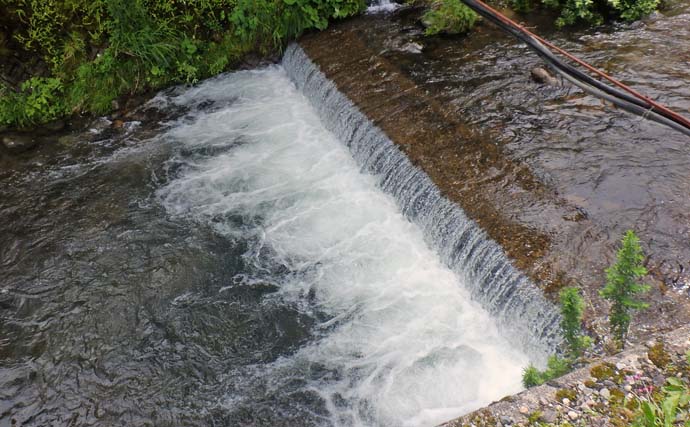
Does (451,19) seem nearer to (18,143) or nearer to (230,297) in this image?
(230,297)

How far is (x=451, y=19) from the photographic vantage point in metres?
8.07

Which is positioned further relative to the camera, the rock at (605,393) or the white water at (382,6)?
the white water at (382,6)

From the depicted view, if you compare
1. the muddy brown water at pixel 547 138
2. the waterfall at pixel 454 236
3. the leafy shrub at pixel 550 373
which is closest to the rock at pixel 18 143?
the waterfall at pixel 454 236

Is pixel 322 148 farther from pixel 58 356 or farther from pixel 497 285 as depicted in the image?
pixel 58 356

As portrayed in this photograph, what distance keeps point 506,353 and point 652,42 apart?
5285 mm

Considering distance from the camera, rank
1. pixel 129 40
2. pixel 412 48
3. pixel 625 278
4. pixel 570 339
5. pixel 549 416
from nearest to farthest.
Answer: pixel 549 416 < pixel 625 278 < pixel 570 339 < pixel 412 48 < pixel 129 40

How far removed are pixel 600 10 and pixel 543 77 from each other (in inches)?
94.7

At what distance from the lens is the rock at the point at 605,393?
2693mm

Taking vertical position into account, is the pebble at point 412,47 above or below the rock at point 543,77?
above

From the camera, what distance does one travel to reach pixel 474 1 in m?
2.66

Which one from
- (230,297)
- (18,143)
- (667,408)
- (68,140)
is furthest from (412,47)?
(667,408)

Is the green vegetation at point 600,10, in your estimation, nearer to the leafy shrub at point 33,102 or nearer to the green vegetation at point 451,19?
the green vegetation at point 451,19

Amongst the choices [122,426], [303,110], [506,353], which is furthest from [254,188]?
[506,353]

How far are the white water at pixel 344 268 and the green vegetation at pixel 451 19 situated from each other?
7.79 feet
